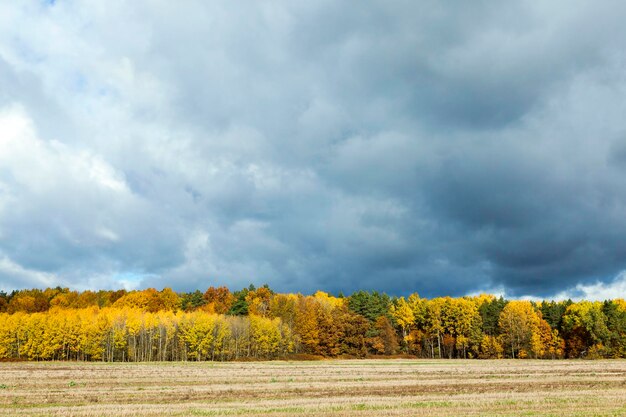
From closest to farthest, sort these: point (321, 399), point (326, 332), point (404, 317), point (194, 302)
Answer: point (321, 399), point (326, 332), point (404, 317), point (194, 302)

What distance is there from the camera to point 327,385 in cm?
4575

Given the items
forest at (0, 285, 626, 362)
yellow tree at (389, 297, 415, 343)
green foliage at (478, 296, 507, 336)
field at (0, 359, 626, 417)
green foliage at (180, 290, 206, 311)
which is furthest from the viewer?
green foliage at (180, 290, 206, 311)

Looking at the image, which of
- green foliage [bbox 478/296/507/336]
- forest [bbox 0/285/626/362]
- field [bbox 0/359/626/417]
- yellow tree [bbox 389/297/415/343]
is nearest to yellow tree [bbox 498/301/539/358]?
forest [bbox 0/285/626/362]

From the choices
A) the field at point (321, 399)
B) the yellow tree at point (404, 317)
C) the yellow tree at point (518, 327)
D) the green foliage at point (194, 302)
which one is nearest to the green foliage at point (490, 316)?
the yellow tree at point (518, 327)

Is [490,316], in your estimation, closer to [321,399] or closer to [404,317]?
[404,317]

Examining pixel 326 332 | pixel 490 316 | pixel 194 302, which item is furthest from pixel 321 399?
pixel 194 302

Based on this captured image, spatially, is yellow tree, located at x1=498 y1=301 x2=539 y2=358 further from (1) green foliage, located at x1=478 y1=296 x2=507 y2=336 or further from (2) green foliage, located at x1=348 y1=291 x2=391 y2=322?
(2) green foliage, located at x1=348 y1=291 x2=391 y2=322

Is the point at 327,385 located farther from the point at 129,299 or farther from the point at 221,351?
the point at 129,299

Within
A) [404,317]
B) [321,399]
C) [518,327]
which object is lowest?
[518,327]

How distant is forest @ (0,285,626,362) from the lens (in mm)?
130500

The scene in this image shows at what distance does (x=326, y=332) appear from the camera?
141250 mm

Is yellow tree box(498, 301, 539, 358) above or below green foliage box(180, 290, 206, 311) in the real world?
below

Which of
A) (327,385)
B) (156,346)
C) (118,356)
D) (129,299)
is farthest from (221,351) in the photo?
(327,385)

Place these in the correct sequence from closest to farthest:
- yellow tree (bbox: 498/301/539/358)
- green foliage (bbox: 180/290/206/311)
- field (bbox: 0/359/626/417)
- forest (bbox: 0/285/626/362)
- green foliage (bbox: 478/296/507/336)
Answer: field (bbox: 0/359/626/417) < forest (bbox: 0/285/626/362) < yellow tree (bbox: 498/301/539/358) < green foliage (bbox: 478/296/507/336) < green foliage (bbox: 180/290/206/311)
